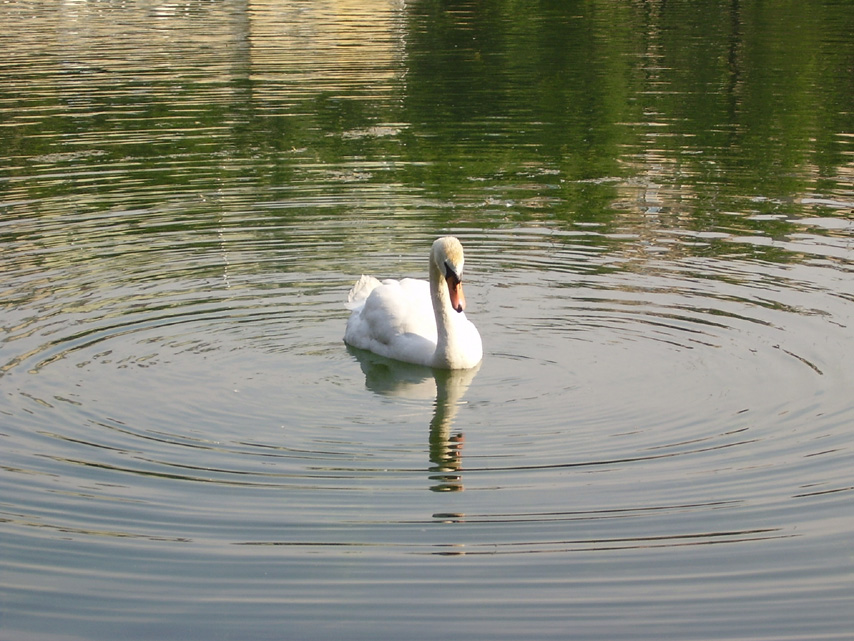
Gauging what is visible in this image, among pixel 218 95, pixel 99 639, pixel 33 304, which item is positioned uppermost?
pixel 218 95

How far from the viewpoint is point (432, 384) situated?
39.2 ft

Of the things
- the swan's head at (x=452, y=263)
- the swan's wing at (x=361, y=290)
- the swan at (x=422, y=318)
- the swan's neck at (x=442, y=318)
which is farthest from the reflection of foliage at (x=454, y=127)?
the swan's head at (x=452, y=263)

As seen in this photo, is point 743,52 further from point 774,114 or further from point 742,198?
point 742,198

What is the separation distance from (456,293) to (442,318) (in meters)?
0.51

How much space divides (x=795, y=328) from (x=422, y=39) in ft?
108

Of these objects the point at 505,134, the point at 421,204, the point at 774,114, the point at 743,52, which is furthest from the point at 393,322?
the point at 743,52

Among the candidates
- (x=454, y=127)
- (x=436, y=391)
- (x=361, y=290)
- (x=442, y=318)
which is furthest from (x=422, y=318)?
(x=454, y=127)

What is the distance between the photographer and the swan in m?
11.9

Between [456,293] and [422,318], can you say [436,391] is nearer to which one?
[456,293]

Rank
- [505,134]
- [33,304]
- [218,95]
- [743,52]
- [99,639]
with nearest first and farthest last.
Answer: [99,639], [33,304], [505,134], [218,95], [743,52]

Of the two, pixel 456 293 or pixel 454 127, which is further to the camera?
pixel 454 127

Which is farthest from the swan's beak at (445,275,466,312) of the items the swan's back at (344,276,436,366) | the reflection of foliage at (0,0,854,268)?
the reflection of foliage at (0,0,854,268)

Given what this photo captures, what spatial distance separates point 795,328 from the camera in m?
12.4

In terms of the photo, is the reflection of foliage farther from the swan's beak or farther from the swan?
the swan's beak
